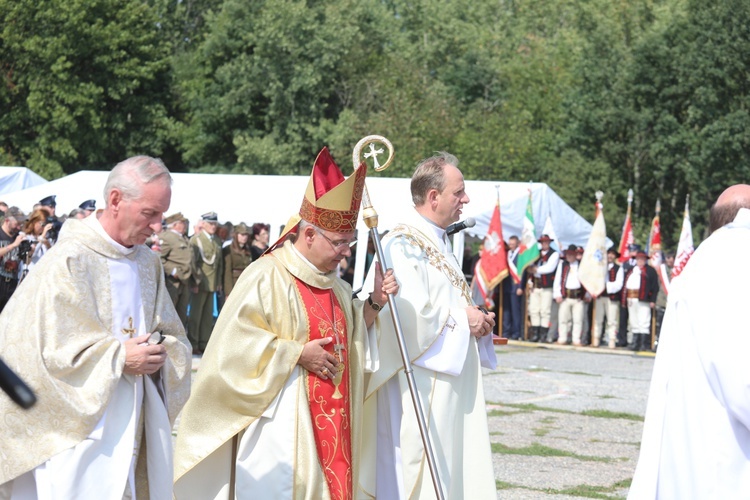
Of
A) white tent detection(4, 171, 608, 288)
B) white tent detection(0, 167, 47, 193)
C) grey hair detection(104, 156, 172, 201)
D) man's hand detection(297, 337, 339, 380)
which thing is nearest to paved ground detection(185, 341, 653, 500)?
man's hand detection(297, 337, 339, 380)

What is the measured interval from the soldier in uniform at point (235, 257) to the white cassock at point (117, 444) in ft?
40.6

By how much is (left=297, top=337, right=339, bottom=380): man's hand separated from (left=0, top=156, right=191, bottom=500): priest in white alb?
547mm

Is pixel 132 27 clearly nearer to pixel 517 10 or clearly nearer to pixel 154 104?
pixel 154 104

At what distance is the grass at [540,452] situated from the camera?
29.8ft

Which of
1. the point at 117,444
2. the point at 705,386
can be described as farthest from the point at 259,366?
the point at 705,386

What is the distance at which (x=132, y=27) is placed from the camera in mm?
43156

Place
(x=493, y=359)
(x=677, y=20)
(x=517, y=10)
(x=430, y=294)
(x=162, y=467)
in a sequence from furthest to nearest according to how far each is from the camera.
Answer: (x=517, y=10) < (x=677, y=20) < (x=493, y=359) < (x=430, y=294) < (x=162, y=467)

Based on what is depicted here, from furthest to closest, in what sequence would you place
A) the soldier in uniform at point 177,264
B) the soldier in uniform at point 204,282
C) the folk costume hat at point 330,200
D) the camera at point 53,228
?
the soldier in uniform at point 204,282 < the soldier in uniform at point 177,264 < the camera at point 53,228 < the folk costume hat at point 330,200

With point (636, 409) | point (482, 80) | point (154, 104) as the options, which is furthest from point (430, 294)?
point (482, 80)

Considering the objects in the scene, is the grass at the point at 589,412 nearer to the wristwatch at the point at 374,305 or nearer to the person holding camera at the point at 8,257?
the person holding camera at the point at 8,257

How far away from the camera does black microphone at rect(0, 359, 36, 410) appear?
1.94m

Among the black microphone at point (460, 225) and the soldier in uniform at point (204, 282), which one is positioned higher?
the black microphone at point (460, 225)

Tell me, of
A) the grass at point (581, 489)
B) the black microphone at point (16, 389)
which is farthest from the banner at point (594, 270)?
the black microphone at point (16, 389)

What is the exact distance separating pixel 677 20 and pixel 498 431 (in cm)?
3028
